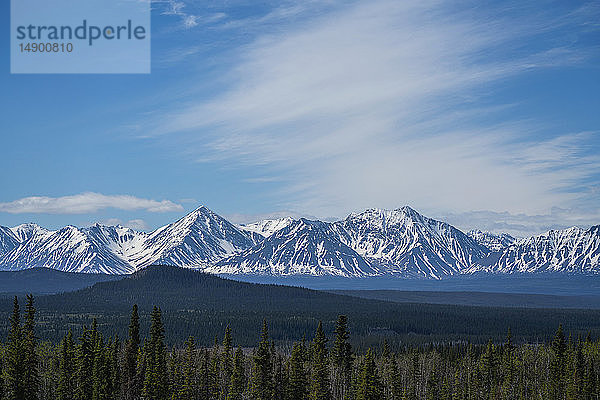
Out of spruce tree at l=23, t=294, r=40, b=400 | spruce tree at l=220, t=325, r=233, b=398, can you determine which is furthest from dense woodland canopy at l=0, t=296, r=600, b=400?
spruce tree at l=220, t=325, r=233, b=398

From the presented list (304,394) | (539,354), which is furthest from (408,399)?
(539,354)

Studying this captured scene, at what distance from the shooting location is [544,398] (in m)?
132

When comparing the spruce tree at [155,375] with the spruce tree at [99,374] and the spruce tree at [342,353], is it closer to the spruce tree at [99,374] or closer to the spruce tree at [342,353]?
the spruce tree at [99,374]

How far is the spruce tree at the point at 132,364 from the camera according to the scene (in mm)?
96875

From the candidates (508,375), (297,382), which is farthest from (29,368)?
(508,375)

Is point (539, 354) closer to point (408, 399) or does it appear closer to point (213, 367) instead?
point (408, 399)

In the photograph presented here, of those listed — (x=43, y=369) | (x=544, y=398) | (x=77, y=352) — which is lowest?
(x=544, y=398)

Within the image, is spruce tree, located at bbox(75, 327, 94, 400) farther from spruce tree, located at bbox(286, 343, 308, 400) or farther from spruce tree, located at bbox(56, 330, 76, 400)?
spruce tree, located at bbox(286, 343, 308, 400)

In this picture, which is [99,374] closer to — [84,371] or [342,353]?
[84,371]

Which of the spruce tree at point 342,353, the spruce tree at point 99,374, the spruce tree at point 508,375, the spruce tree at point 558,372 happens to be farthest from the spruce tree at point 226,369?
the spruce tree at point 558,372

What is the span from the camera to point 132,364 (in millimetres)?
97750

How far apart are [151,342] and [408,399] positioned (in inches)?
1670

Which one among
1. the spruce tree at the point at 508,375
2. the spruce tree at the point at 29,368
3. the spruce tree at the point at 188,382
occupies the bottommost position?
the spruce tree at the point at 508,375

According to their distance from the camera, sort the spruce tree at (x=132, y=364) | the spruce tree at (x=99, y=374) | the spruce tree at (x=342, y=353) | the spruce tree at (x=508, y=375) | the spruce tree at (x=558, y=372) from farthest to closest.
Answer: the spruce tree at (x=508, y=375)
the spruce tree at (x=558, y=372)
the spruce tree at (x=132, y=364)
the spruce tree at (x=99, y=374)
the spruce tree at (x=342, y=353)
